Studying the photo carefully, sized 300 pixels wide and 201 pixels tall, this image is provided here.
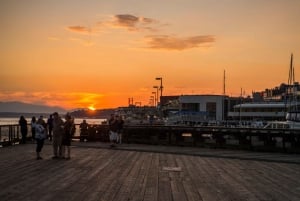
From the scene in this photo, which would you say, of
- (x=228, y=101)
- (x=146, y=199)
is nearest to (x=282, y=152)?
(x=146, y=199)

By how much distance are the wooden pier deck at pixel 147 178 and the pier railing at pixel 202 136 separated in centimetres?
430

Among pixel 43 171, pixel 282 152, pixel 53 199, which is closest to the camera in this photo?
pixel 53 199

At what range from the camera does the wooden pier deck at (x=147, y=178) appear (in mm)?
11688

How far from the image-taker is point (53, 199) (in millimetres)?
10953

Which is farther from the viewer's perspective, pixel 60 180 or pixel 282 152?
pixel 282 152

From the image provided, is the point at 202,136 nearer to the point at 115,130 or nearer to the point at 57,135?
the point at 115,130

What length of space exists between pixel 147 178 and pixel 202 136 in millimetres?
14756

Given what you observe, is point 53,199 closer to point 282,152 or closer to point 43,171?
point 43,171

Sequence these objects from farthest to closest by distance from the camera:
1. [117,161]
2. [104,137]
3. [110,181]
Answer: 1. [104,137]
2. [117,161]
3. [110,181]

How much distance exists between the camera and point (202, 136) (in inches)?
1144

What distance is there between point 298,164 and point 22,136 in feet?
56.0

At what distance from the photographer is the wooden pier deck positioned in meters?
11.7

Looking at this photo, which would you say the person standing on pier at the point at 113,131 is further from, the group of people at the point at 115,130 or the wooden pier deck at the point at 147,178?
the wooden pier deck at the point at 147,178

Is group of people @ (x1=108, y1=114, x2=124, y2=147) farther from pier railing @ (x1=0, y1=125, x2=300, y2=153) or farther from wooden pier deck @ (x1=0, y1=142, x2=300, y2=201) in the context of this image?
wooden pier deck @ (x1=0, y1=142, x2=300, y2=201)
